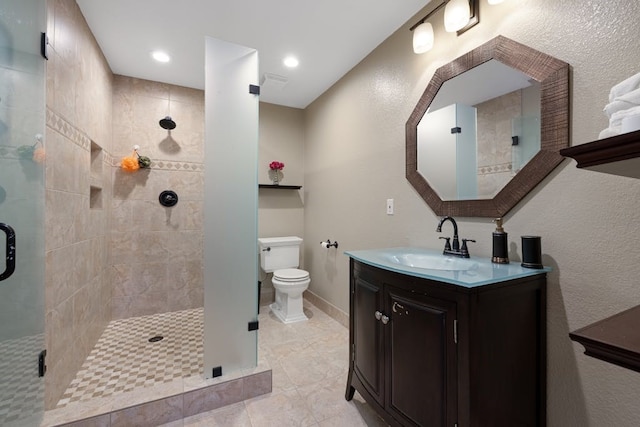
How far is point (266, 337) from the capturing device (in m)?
2.45

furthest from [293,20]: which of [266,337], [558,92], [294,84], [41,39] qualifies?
[266,337]

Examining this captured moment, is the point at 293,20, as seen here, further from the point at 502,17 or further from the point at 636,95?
the point at 636,95

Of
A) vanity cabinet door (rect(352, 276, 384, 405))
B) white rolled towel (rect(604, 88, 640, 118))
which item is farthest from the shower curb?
white rolled towel (rect(604, 88, 640, 118))

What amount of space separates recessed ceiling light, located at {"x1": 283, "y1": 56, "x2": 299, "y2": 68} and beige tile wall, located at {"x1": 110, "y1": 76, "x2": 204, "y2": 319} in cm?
119

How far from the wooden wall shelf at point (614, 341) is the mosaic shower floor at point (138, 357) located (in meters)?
1.96

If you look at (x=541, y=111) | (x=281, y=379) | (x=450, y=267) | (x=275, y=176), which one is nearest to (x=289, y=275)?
(x=281, y=379)

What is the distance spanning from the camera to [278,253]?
3059 millimetres

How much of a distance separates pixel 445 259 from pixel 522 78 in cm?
98

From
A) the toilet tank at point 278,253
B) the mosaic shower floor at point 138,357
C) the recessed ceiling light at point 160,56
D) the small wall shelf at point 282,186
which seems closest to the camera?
the mosaic shower floor at point 138,357

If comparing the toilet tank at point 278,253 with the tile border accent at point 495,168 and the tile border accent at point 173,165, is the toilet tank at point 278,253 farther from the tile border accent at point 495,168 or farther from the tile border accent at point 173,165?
the tile border accent at point 495,168

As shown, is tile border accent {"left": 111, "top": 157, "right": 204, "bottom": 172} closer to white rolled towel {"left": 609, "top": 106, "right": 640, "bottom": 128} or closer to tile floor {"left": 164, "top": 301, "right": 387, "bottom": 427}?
tile floor {"left": 164, "top": 301, "right": 387, "bottom": 427}

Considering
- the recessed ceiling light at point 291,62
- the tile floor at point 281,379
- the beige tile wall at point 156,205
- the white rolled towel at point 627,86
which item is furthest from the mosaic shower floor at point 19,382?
the recessed ceiling light at point 291,62

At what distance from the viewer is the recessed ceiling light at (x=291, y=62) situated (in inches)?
95.7

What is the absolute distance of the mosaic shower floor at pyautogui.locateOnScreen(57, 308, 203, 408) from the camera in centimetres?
164
